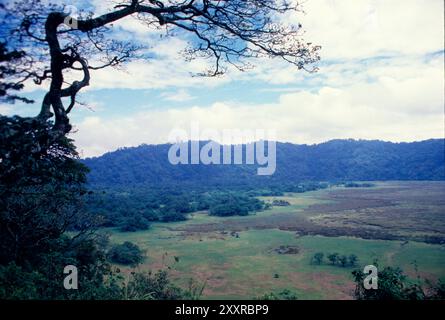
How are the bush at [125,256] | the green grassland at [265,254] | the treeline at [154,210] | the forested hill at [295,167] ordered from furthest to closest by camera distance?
1. the forested hill at [295,167]
2. the treeline at [154,210]
3. the bush at [125,256]
4. the green grassland at [265,254]

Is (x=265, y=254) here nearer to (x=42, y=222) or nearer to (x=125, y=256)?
(x=125, y=256)

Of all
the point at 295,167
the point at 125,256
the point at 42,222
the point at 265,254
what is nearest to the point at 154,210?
the point at 125,256

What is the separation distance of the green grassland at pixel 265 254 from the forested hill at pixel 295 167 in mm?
53559

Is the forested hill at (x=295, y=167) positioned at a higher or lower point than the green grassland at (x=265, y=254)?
higher

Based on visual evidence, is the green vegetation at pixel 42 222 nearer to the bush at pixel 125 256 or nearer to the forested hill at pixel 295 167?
the bush at pixel 125 256

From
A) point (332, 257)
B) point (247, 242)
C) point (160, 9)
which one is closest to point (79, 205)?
point (160, 9)

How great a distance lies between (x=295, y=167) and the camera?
107 meters

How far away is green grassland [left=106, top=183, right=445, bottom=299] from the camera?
624 inches

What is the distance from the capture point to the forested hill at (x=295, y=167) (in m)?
88.6

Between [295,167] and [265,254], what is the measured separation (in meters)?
87.8

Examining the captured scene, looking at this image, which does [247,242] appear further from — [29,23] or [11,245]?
[29,23]

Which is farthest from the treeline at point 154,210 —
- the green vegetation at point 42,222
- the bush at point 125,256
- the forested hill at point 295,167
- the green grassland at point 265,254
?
the forested hill at point 295,167
